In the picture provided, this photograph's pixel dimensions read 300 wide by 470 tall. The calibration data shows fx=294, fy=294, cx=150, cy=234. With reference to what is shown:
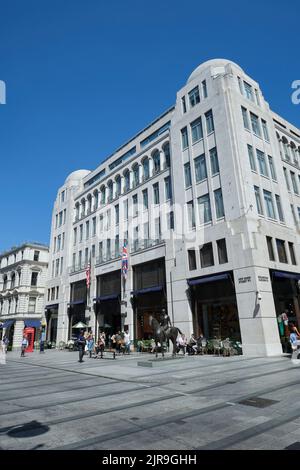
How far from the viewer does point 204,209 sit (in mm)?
26812

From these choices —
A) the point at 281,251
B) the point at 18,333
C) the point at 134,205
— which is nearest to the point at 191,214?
the point at 281,251

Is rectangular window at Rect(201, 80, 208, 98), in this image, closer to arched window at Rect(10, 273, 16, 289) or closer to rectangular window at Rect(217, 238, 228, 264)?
rectangular window at Rect(217, 238, 228, 264)

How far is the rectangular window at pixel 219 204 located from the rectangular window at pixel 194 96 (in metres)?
10.8

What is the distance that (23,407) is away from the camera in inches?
317

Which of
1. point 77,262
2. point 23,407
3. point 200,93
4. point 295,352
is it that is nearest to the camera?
point 23,407

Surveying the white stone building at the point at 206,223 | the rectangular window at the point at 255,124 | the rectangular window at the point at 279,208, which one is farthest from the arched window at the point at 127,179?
the rectangular window at the point at 279,208

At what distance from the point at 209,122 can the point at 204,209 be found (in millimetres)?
8622

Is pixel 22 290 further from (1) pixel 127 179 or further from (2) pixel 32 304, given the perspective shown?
(1) pixel 127 179

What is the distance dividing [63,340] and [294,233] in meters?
32.6

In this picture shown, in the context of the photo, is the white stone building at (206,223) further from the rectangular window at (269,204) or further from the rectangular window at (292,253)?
the rectangular window at (269,204)

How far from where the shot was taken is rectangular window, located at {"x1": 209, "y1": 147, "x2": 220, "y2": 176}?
2645 cm

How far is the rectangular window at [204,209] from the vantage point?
26.3 metres
